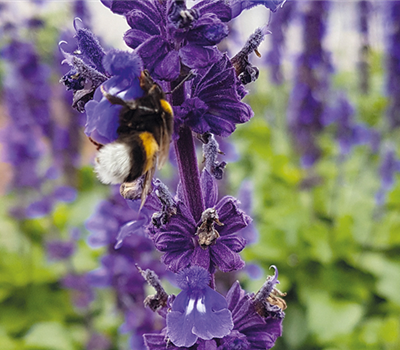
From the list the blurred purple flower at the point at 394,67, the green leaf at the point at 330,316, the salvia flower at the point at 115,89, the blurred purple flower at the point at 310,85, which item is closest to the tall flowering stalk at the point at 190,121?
the salvia flower at the point at 115,89

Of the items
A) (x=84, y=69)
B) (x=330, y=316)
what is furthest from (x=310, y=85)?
(x=84, y=69)

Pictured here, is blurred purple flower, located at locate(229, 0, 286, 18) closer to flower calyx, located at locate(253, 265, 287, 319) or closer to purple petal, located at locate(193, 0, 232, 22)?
purple petal, located at locate(193, 0, 232, 22)

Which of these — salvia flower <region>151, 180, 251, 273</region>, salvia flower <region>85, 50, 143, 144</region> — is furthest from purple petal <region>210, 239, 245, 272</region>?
salvia flower <region>85, 50, 143, 144</region>

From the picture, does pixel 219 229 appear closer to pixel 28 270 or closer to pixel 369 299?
pixel 369 299

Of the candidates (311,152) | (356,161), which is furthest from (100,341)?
(356,161)

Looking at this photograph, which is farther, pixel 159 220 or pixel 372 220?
pixel 372 220

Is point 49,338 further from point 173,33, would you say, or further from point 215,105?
point 173,33

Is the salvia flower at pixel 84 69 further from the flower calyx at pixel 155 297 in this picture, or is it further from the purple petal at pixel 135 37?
the flower calyx at pixel 155 297
